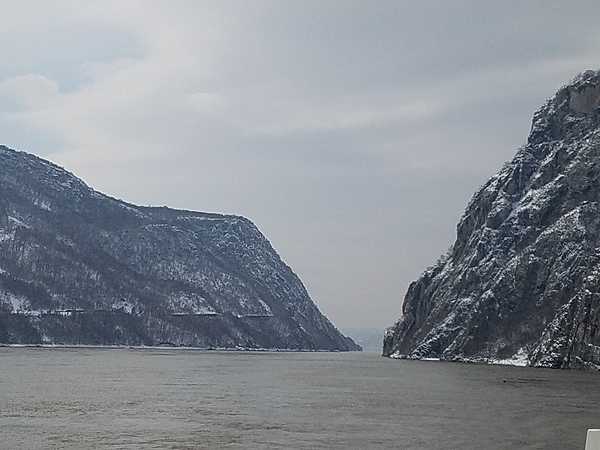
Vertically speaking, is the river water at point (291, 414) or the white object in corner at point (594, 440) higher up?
the white object in corner at point (594, 440)

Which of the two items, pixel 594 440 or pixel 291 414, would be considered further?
pixel 291 414

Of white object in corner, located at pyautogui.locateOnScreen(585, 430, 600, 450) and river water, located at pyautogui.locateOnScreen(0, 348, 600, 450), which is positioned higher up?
white object in corner, located at pyautogui.locateOnScreen(585, 430, 600, 450)

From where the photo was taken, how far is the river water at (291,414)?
63688mm

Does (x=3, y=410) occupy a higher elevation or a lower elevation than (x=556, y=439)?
lower

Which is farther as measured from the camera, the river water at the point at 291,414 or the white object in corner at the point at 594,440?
the river water at the point at 291,414

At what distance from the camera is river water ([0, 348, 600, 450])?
63.7m

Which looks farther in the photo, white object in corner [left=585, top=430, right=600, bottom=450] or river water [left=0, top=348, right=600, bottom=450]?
river water [left=0, top=348, right=600, bottom=450]

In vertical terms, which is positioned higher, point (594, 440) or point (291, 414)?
point (594, 440)

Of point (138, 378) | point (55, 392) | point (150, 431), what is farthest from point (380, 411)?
point (138, 378)

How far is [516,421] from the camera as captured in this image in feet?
258

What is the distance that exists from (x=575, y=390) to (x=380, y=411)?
150 feet

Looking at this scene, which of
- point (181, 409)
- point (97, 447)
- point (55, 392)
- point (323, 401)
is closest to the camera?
point (97, 447)

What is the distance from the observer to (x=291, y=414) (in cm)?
8431

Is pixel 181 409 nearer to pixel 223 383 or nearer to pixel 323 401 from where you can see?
→ pixel 323 401
